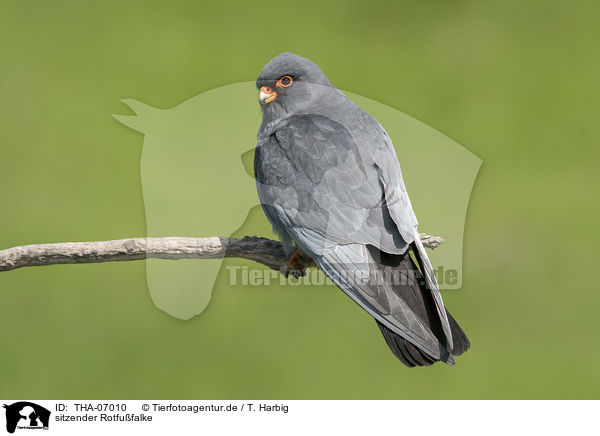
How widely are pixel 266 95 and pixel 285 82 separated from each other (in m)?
0.08

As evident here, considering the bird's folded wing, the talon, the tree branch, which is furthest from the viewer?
the talon

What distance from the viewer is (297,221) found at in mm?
1492

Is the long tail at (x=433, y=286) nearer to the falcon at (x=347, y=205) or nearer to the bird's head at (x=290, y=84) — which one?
the falcon at (x=347, y=205)

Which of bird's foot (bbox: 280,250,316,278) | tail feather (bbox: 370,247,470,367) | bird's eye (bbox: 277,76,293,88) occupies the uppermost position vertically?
bird's eye (bbox: 277,76,293,88)

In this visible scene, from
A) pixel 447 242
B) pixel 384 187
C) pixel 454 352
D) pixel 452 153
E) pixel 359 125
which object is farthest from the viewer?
pixel 452 153

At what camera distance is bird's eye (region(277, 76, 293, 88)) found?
Answer: 1706mm

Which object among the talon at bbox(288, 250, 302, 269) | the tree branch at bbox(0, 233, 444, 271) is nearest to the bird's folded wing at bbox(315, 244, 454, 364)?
the talon at bbox(288, 250, 302, 269)

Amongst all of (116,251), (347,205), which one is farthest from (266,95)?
(116,251)

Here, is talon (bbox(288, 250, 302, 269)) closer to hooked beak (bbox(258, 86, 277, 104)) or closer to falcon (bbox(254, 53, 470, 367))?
falcon (bbox(254, 53, 470, 367))

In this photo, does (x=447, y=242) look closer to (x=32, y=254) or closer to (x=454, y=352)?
(x=454, y=352)

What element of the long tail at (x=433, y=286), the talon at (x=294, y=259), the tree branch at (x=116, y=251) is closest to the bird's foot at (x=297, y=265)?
the talon at (x=294, y=259)

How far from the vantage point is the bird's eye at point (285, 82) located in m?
1.71
